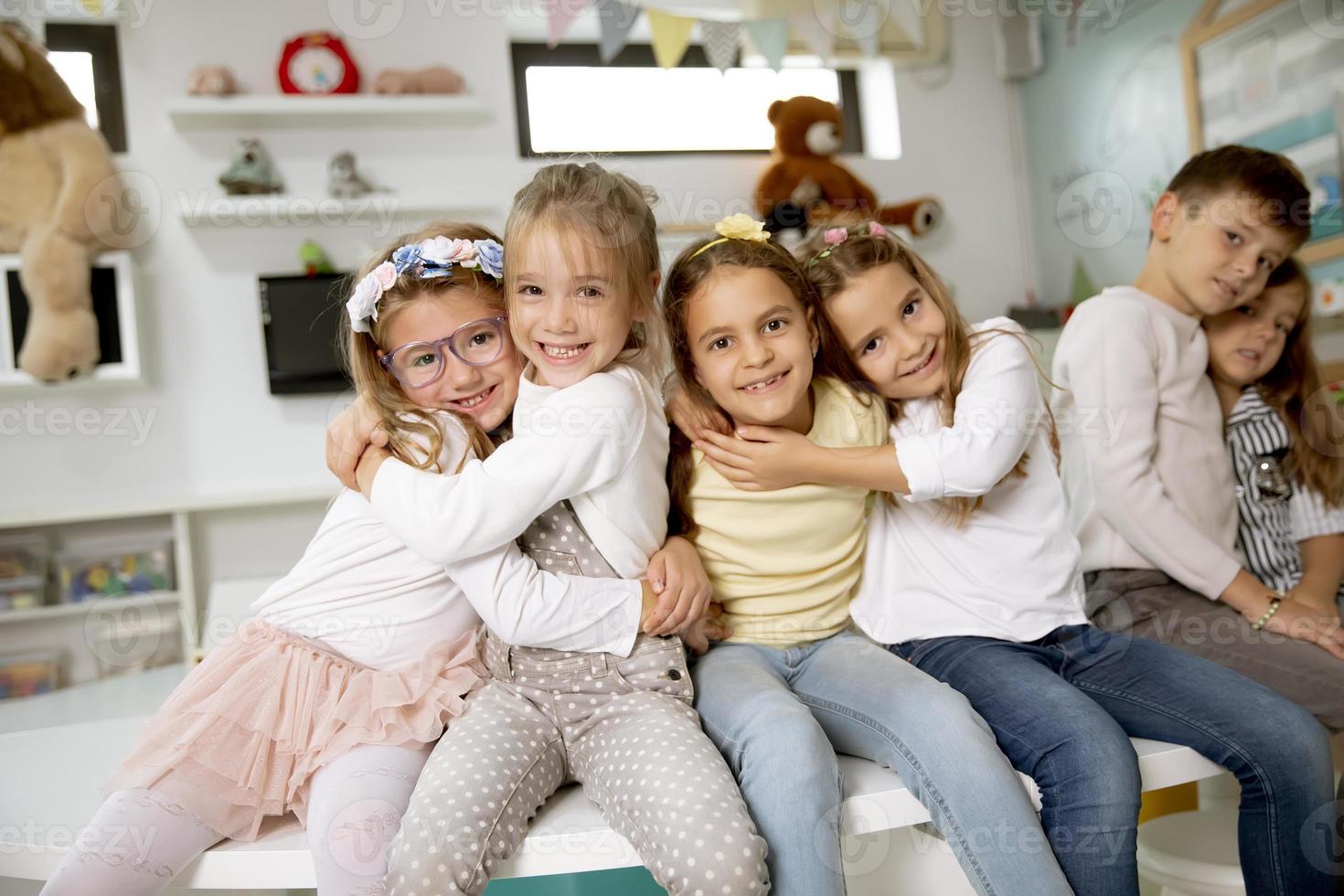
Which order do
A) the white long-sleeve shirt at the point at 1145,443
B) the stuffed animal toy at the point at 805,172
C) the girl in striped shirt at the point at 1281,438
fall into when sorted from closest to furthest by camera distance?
1. the white long-sleeve shirt at the point at 1145,443
2. the girl in striped shirt at the point at 1281,438
3. the stuffed animal toy at the point at 805,172

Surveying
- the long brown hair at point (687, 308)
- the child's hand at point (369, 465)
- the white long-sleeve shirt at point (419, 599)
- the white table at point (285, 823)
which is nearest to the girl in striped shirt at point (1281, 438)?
the white table at point (285, 823)

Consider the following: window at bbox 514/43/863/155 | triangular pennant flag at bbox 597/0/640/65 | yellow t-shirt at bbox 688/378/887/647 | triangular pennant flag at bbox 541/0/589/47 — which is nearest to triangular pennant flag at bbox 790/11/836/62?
window at bbox 514/43/863/155

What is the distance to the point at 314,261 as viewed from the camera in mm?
3178

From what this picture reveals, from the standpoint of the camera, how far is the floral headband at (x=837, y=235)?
1330 millimetres

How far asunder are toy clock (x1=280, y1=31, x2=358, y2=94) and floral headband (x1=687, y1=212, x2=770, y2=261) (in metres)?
2.32

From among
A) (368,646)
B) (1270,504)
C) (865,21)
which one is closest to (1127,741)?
(1270,504)

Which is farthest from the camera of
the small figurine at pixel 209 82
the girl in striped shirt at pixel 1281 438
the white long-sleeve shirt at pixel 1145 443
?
the small figurine at pixel 209 82

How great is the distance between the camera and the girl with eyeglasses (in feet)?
3.11

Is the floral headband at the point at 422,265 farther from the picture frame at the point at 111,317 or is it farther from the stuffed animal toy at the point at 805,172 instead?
the stuffed animal toy at the point at 805,172

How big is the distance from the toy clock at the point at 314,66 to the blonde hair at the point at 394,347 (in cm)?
214

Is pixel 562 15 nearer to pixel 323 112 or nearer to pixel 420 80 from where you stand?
pixel 420 80

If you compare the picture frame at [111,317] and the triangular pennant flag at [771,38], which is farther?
the triangular pennant flag at [771,38]

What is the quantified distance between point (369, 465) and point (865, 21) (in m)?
3.12

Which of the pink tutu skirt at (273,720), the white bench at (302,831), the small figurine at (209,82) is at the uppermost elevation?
the small figurine at (209,82)
